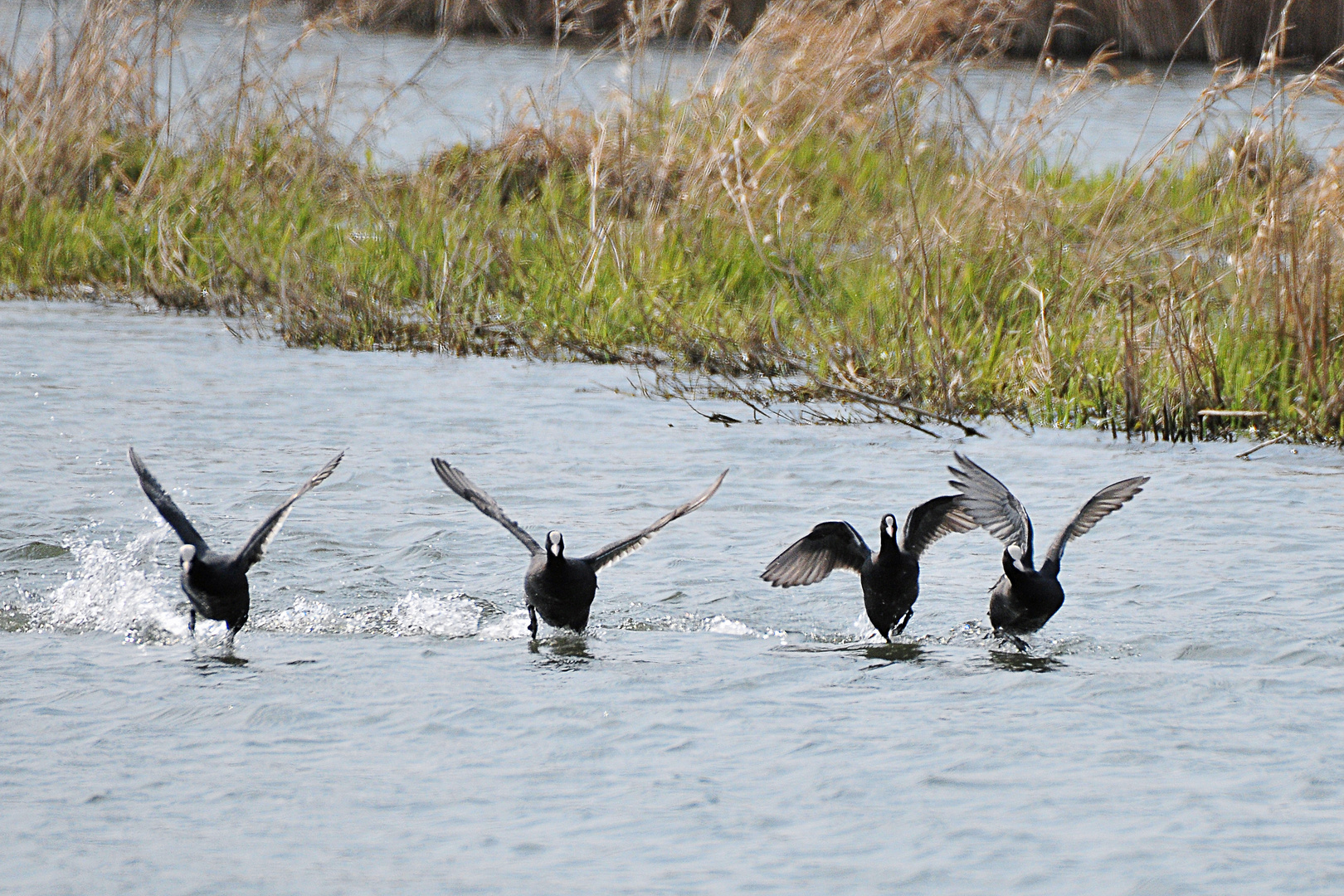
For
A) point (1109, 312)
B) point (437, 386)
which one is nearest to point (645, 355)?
point (437, 386)

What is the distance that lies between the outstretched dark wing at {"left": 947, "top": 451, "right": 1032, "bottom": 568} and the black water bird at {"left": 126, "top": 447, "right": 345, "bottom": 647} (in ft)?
6.02

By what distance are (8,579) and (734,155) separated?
4.75 m

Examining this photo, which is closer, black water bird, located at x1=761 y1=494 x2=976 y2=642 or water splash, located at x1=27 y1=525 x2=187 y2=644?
black water bird, located at x1=761 y1=494 x2=976 y2=642

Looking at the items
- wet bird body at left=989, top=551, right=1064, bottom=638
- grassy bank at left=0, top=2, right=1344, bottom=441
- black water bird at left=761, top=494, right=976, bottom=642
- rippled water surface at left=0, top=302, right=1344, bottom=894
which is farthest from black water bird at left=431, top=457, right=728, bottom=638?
grassy bank at left=0, top=2, right=1344, bottom=441

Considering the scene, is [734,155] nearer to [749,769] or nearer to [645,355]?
[645,355]

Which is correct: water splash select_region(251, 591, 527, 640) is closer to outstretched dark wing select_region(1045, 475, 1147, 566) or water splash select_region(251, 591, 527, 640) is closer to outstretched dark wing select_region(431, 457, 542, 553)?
outstretched dark wing select_region(431, 457, 542, 553)

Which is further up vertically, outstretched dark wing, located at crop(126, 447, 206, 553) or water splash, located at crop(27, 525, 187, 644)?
Answer: outstretched dark wing, located at crop(126, 447, 206, 553)

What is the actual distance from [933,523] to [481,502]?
4.77 feet

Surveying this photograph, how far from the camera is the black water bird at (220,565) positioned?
485 cm

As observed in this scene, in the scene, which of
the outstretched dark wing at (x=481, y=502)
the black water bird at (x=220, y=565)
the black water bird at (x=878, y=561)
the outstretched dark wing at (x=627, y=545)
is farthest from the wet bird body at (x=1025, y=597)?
the black water bird at (x=220, y=565)

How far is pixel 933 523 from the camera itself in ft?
18.1

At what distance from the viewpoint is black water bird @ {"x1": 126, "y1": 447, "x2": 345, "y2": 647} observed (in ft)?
15.9

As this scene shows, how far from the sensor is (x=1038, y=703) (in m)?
4.47

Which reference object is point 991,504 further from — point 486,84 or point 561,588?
point 486,84
